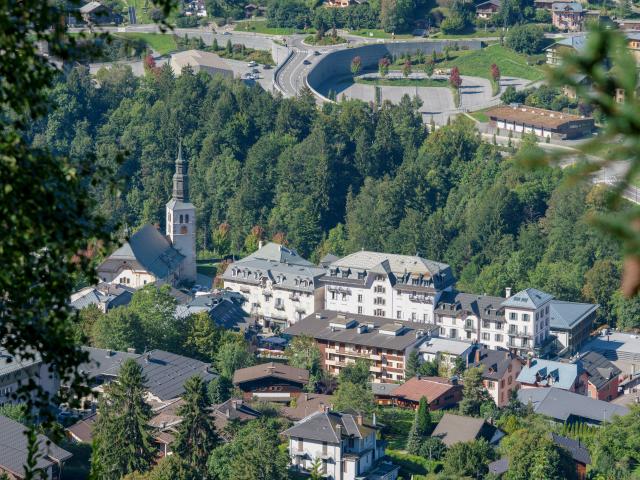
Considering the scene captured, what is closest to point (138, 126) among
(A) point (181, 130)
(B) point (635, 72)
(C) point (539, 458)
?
(A) point (181, 130)

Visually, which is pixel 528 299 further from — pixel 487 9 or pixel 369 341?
pixel 487 9

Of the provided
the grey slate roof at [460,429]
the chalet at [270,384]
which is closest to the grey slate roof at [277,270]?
the chalet at [270,384]

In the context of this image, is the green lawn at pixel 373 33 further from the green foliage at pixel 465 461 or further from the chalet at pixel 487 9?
the green foliage at pixel 465 461

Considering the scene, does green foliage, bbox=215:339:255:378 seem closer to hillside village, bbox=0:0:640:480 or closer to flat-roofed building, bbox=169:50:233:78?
hillside village, bbox=0:0:640:480

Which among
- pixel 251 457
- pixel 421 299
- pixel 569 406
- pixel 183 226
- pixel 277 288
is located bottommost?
pixel 277 288

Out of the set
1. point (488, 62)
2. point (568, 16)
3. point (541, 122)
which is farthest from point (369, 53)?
point (541, 122)
